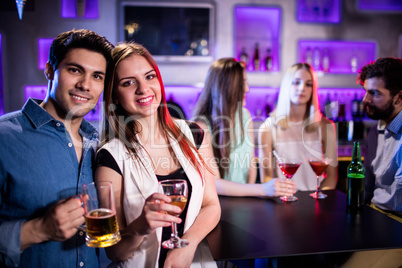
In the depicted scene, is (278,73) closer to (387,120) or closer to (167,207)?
(387,120)

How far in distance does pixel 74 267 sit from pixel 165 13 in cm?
333

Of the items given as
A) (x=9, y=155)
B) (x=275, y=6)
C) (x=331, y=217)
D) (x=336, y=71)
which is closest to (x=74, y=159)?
(x=9, y=155)

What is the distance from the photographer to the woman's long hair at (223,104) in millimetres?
2178

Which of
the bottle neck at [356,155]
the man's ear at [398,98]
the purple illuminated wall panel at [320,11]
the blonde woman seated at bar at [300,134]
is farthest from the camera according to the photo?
the purple illuminated wall panel at [320,11]

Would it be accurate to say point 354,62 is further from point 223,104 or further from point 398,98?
point 223,104

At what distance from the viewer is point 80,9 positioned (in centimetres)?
379

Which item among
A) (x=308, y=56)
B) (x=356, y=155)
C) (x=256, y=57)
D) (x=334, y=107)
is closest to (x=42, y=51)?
(x=256, y=57)

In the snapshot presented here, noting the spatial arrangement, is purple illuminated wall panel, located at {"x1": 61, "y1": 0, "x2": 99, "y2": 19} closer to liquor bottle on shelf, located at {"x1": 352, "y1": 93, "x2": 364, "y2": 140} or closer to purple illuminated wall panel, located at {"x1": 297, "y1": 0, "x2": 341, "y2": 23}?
purple illuminated wall panel, located at {"x1": 297, "y1": 0, "x2": 341, "y2": 23}

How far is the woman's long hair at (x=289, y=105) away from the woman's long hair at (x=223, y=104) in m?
0.50

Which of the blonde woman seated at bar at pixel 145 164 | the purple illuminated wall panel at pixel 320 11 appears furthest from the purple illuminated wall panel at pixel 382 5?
the blonde woman seated at bar at pixel 145 164

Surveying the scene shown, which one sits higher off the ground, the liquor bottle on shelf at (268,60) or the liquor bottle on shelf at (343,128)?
the liquor bottle on shelf at (268,60)

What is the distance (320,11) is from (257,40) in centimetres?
90

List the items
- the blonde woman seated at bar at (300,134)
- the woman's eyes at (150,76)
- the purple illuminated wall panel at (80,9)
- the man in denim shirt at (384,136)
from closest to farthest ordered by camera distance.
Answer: the woman's eyes at (150,76) < the man in denim shirt at (384,136) < the blonde woman seated at bar at (300,134) < the purple illuminated wall panel at (80,9)

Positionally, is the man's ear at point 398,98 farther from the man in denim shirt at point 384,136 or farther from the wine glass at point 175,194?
the wine glass at point 175,194
